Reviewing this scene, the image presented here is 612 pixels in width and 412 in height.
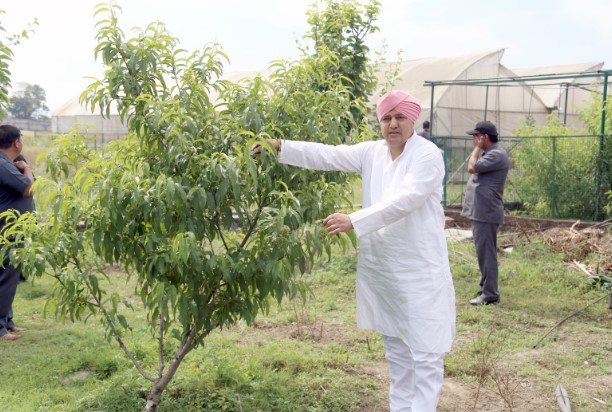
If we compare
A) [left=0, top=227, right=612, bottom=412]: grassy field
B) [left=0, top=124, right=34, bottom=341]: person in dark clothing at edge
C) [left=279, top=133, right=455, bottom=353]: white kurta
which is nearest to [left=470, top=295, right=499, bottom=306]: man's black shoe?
[left=0, top=227, right=612, bottom=412]: grassy field

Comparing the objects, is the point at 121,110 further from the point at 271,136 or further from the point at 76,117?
the point at 76,117

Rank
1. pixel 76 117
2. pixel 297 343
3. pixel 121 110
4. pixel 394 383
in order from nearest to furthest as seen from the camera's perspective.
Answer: pixel 121 110 < pixel 394 383 < pixel 297 343 < pixel 76 117

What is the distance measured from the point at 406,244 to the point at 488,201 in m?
3.58

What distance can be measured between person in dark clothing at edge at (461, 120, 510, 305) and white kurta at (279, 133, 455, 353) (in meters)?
3.37

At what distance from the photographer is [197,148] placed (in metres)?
→ 3.42

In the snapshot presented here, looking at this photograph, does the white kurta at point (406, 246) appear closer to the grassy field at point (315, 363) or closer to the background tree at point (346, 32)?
the grassy field at point (315, 363)

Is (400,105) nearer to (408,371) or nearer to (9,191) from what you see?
(408,371)

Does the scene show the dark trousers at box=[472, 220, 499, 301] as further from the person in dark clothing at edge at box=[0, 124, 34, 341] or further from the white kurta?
the person in dark clothing at edge at box=[0, 124, 34, 341]

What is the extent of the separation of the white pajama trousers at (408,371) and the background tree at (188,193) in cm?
68

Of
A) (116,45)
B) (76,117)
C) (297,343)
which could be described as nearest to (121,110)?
(116,45)

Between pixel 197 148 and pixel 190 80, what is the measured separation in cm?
41

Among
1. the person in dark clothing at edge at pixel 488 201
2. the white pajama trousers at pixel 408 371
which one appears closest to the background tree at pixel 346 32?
the person in dark clothing at edge at pixel 488 201

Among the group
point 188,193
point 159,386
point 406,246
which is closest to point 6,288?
point 159,386

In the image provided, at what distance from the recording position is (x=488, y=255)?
22.5 ft
